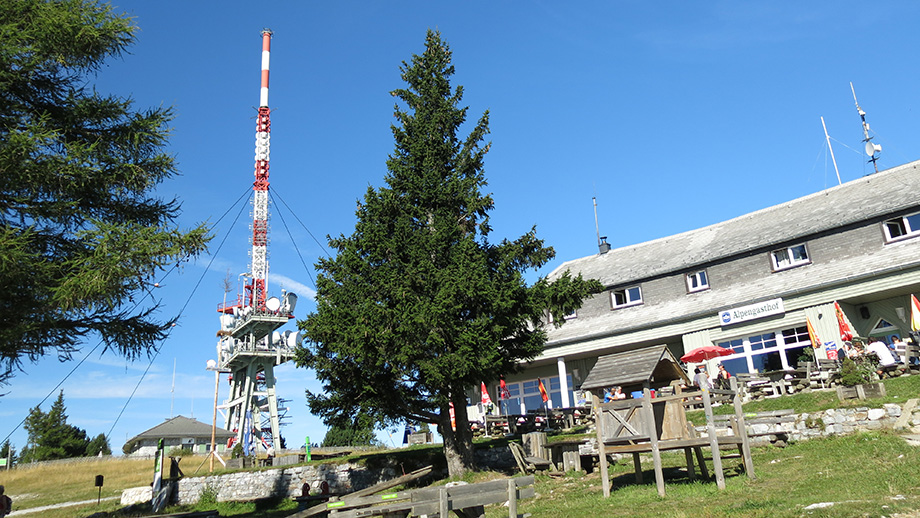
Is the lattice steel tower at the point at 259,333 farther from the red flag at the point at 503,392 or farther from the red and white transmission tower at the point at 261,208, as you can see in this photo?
the red flag at the point at 503,392

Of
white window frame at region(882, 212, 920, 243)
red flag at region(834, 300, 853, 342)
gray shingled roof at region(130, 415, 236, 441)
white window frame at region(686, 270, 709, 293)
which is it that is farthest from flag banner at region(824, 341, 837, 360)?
gray shingled roof at region(130, 415, 236, 441)

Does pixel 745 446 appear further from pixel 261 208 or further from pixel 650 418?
pixel 261 208

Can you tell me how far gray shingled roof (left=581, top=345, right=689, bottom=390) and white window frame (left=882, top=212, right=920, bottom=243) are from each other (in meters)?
13.7

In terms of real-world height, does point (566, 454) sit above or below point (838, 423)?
below

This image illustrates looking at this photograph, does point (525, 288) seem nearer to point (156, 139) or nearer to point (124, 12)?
point (156, 139)

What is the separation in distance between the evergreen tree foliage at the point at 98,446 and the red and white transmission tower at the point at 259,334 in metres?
24.4

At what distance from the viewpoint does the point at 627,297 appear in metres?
29.9

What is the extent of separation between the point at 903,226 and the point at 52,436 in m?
62.8

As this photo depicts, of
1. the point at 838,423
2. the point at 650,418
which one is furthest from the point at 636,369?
the point at 838,423

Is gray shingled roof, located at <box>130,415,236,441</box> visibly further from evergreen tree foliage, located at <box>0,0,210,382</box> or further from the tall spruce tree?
evergreen tree foliage, located at <box>0,0,210,382</box>

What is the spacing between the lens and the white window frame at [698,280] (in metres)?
27.7

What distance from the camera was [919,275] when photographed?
21547 mm

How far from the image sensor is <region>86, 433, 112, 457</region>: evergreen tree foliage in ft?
198

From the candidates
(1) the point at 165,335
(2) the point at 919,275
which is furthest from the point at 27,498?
(2) the point at 919,275
